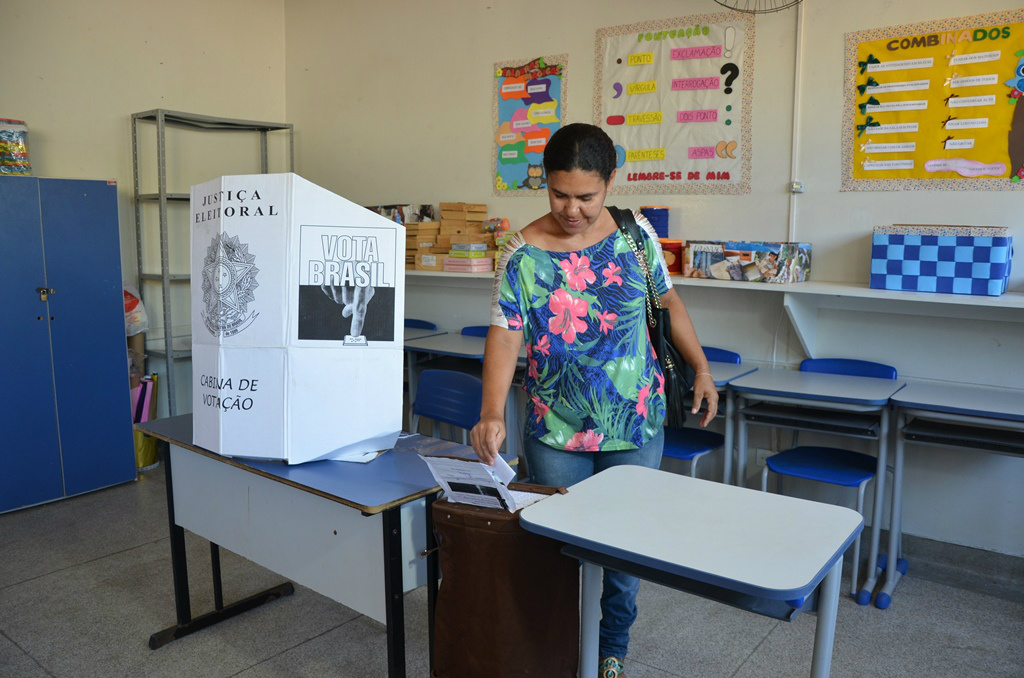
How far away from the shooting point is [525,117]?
14.1ft

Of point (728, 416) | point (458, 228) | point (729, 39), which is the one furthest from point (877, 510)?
point (458, 228)

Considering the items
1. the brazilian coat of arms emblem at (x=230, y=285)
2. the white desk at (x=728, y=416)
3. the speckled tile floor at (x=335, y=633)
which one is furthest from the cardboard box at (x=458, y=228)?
the brazilian coat of arms emblem at (x=230, y=285)

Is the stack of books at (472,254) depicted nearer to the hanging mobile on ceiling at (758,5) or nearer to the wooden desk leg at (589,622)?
the hanging mobile on ceiling at (758,5)

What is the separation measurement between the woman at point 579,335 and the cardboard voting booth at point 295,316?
313 millimetres

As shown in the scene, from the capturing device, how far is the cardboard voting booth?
2010 millimetres

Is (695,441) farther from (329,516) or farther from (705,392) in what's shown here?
(329,516)

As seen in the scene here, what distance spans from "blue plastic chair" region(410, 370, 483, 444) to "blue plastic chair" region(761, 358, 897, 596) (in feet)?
3.68

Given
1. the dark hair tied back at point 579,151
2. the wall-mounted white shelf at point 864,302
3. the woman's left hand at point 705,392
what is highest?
the dark hair tied back at point 579,151

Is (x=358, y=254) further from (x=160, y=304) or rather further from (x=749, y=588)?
(x=160, y=304)

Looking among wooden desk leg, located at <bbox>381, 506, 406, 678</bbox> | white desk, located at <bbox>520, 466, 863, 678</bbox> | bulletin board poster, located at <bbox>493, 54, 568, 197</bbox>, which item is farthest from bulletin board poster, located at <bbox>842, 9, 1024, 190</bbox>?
wooden desk leg, located at <bbox>381, 506, 406, 678</bbox>

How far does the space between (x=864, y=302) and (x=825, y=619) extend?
2.19 metres

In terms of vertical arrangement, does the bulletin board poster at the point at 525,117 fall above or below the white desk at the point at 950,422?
above

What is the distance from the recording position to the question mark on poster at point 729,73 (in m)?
3.61

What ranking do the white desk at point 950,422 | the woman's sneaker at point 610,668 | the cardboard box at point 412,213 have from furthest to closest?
the cardboard box at point 412,213 < the white desk at point 950,422 < the woman's sneaker at point 610,668
